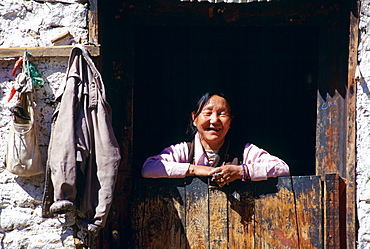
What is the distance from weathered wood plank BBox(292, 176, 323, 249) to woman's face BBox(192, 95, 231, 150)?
2.15ft

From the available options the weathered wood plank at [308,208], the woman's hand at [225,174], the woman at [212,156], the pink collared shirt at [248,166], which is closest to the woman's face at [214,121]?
the woman at [212,156]

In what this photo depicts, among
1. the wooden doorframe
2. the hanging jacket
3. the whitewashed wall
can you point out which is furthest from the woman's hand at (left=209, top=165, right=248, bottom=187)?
the whitewashed wall

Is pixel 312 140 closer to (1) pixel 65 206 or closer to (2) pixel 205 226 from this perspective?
(2) pixel 205 226

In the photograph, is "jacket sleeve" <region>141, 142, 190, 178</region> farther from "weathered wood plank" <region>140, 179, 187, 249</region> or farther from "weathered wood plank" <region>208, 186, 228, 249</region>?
"weathered wood plank" <region>208, 186, 228, 249</region>

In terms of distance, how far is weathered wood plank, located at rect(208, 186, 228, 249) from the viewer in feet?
10.6

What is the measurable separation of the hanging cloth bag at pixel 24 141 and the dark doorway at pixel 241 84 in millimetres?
1682

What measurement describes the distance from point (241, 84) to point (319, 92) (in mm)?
1622

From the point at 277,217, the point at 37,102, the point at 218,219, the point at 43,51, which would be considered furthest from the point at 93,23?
the point at 277,217

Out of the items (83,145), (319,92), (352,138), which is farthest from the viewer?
(319,92)

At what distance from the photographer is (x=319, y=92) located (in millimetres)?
3414

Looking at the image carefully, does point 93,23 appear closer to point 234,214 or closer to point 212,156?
point 212,156

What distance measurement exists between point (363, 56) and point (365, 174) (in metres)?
0.80

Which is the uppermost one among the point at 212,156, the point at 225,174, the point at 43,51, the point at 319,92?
the point at 43,51

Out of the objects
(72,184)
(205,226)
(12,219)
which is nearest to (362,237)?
(205,226)
